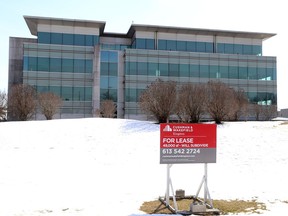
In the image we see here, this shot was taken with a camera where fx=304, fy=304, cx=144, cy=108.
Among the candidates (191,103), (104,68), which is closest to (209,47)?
(104,68)

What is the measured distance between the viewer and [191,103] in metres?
23.1


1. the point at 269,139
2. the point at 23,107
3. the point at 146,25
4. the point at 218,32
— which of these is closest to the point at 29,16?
the point at 146,25

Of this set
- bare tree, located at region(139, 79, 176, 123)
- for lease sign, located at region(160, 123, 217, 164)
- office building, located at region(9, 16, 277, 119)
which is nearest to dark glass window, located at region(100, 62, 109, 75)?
office building, located at region(9, 16, 277, 119)

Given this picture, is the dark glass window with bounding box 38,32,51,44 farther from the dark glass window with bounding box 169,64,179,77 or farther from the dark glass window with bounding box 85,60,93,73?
the dark glass window with bounding box 169,64,179,77

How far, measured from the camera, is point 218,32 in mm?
50188

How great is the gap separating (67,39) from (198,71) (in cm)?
2058

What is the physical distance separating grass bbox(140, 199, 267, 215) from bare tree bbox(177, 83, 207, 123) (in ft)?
46.9

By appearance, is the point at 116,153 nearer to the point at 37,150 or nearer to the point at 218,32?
the point at 37,150

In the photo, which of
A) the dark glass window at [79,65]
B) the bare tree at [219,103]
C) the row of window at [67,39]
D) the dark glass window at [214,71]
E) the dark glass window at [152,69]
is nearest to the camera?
the bare tree at [219,103]

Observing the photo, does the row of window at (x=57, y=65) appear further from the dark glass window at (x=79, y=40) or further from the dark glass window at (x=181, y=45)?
the dark glass window at (x=181, y=45)

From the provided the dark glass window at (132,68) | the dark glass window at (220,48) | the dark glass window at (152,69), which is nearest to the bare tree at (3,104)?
the dark glass window at (132,68)

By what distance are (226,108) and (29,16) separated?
3352 centimetres

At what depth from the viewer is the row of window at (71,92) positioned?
43541mm

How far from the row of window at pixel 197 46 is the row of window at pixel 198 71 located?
13.3 ft
